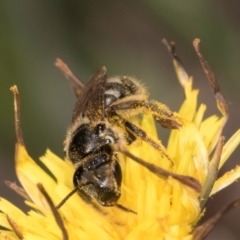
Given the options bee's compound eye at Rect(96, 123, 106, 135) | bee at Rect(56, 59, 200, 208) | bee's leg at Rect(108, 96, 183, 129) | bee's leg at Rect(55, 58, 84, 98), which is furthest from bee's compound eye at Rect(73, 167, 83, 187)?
bee's leg at Rect(55, 58, 84, 98)

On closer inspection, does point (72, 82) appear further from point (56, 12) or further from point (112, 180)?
point (56, 12)

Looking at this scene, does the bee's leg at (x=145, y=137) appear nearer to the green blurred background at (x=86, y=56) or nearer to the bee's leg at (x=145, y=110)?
the bee's leg at (x=145, y=110)

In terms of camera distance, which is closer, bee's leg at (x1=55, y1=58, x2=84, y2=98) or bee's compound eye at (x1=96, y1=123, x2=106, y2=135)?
bee's compound eye at (x1=96, y1=123, x2=106, y2=135)

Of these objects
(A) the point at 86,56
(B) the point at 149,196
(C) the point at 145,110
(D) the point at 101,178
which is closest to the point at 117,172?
(D) the point at 101,178

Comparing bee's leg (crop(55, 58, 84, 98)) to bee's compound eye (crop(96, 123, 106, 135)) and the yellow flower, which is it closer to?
the yellow flower

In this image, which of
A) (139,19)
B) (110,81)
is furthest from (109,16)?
(110,81)

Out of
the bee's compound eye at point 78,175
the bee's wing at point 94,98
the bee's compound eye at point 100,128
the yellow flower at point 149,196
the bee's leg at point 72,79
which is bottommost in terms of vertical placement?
the yellow flower at point 149,196

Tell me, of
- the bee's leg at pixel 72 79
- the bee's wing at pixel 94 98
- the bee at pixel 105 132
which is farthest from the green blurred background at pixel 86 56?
the bee's wing at pixel 94 98
